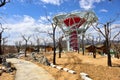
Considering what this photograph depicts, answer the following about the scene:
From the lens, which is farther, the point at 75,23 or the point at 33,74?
the point at 75,23

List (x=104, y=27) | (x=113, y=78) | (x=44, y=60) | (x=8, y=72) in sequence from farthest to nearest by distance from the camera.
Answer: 1. (x=44, y=60)
2. (x=104, y=27)
3. (x=8, y=72)
4. (x=113, y=78)

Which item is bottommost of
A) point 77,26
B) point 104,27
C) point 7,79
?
point 7,79

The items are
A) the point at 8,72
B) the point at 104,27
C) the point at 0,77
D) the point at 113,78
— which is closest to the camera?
the point at 113,78

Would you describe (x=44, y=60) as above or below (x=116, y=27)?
below

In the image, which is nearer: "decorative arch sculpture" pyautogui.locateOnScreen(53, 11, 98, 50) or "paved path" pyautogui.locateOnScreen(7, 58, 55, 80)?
"paved path" pyautogui.locateOnScreen(7, 58, 55, 80)

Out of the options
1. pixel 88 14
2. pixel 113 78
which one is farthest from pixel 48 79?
pixel 88 14

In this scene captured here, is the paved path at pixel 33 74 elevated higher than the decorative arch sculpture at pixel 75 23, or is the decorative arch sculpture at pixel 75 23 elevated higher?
the decorative arch sculpture at pixel 75 23

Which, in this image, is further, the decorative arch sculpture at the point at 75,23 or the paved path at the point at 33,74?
the decorative arch sculpture at the point at 75,23

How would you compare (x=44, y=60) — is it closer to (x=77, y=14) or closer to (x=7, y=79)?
(x=7, y=79)

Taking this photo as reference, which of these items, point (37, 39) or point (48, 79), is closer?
point (48, 79)

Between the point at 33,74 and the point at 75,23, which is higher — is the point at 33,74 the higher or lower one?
the lower one

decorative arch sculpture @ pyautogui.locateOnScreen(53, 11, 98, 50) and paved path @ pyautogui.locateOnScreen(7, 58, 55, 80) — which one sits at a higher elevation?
decorative arch sculpture @ pyautogui.locateOnScreen(53, 11, 98, 50)

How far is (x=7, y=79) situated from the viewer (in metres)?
16.9

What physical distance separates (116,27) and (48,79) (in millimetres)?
14417
